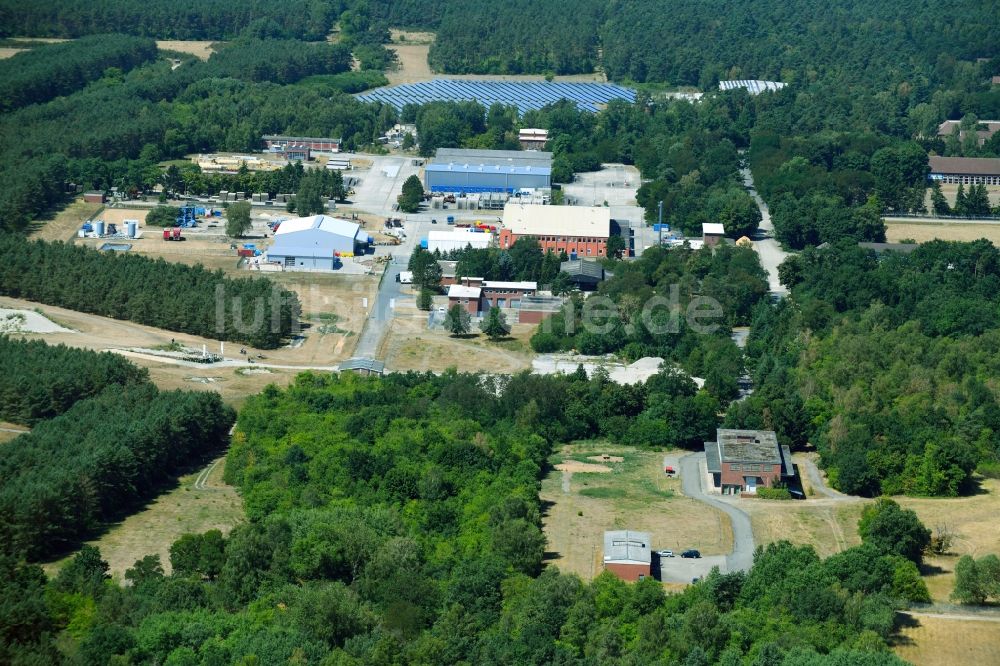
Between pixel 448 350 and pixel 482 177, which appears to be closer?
pixel 448 350

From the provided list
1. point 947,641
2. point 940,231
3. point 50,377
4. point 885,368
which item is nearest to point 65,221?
point 50,377

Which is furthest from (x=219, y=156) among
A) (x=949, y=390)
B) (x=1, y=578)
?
(x=1, y=578)

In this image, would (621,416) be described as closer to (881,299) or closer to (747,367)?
(747,367)

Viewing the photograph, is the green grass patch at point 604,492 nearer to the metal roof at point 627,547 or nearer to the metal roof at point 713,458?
the metal roof at point 713,458

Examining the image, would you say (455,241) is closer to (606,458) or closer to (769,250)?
(769,250)

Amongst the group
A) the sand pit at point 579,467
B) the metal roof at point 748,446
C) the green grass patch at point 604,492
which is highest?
the metal roof at point 748,446

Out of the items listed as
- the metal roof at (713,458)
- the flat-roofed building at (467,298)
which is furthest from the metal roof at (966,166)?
the metal roof at (713,458)
